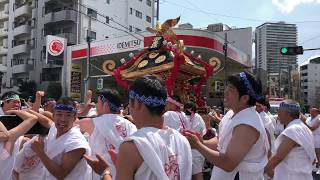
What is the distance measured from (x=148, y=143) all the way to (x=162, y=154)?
17 centimetres

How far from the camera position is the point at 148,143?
2.49 m

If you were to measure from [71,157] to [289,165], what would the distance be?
108 inches

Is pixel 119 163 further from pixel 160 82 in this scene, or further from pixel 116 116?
pixel 116 116

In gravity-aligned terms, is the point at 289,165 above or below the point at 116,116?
below

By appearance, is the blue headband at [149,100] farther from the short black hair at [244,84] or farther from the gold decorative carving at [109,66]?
the gold decorative carving at [109,66]

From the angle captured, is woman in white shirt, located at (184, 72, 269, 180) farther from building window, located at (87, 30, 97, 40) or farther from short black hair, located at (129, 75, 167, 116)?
building window, located at (87, 30, 97, 40)

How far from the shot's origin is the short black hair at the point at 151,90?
8.63ft

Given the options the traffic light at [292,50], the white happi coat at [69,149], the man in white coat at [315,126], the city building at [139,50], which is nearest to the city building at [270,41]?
the city building at [139,50]

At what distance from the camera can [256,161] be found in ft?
11.3

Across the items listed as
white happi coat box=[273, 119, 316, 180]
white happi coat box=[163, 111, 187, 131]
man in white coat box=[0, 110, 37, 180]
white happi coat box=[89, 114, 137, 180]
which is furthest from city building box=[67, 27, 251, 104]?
man in white coat box=[0, 110, 37, 180]

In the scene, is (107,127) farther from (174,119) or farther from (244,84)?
(174,119)

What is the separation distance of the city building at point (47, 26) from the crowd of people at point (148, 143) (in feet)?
100

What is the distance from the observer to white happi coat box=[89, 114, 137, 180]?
4.51 metres

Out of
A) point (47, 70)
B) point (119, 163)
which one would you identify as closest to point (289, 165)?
point (119, 163)
